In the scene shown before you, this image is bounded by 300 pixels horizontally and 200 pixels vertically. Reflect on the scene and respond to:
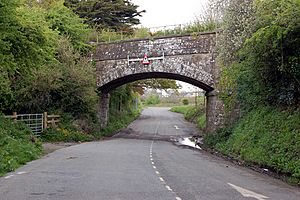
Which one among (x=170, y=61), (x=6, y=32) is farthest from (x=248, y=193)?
(x=170, y=61)

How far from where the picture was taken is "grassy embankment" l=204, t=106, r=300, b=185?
14.0 m

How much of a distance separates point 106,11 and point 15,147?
33.8 metres

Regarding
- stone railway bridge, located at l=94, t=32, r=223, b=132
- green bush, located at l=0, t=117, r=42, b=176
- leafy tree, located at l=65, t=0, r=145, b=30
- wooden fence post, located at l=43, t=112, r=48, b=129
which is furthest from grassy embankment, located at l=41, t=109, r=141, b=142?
leafy tree, located at l=65, t=0, r=145, b=30

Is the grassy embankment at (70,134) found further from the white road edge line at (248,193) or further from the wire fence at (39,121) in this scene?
the white road edge line at (248,193)

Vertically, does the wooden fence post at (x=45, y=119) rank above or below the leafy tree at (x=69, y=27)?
below

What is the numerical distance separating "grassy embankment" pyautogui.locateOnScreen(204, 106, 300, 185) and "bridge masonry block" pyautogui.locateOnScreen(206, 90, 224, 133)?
3.22 m

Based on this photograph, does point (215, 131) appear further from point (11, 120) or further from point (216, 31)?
point (11, 120)

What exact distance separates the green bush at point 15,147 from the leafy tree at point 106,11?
1060 inches

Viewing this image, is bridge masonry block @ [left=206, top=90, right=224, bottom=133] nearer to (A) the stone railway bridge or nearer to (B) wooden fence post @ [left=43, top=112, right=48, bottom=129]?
(A) the stone railway bridge

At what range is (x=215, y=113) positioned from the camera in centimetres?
2733

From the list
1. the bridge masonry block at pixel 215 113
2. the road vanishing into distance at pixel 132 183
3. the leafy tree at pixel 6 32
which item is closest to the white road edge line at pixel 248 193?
the road vanishing into distance at pixel 132 183

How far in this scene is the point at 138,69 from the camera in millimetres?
30109

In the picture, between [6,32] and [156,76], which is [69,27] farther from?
[6,32]

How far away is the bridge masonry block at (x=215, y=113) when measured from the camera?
27.1m
